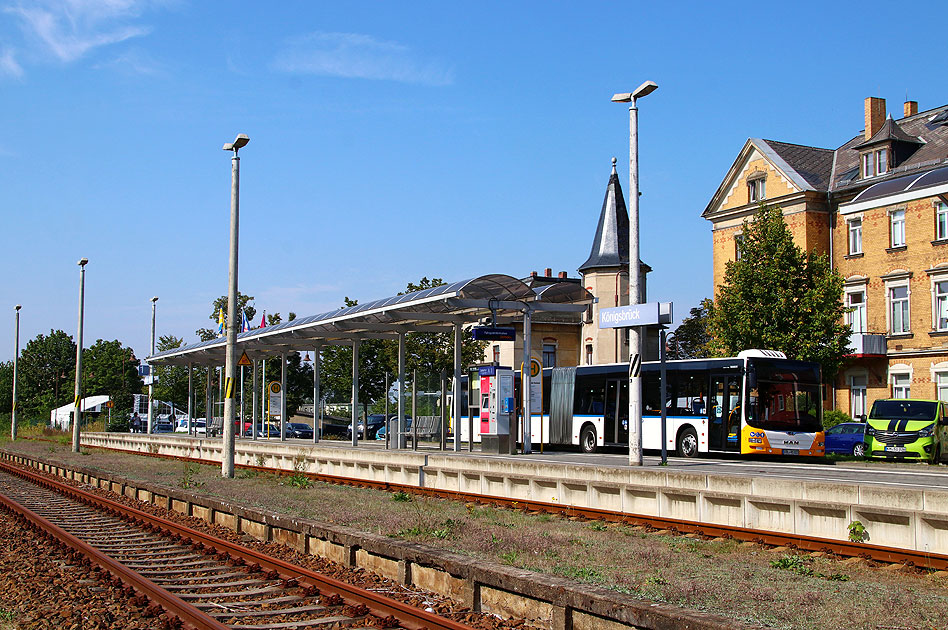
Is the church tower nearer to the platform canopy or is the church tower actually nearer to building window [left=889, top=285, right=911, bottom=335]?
building window [left=889, top=285, right=911, bottom=335]

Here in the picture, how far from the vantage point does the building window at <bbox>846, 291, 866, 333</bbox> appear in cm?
4769

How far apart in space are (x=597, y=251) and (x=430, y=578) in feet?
197

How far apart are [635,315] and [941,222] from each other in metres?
28.4

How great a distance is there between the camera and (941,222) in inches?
1738

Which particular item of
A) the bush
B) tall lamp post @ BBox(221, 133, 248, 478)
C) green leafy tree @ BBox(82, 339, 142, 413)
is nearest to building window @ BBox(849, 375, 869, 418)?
the bush

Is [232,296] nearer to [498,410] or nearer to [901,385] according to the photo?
[498,410]

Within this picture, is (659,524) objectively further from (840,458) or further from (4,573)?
(840,458)

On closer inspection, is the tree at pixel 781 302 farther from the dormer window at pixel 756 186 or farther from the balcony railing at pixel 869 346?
the dormer window at pixel 756 186

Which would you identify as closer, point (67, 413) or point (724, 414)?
point (724, 414)

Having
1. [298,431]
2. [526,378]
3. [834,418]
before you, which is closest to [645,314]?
[526,378]

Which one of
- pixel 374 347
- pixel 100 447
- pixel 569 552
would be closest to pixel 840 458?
pixel 569 552

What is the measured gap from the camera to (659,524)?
47.5 feet

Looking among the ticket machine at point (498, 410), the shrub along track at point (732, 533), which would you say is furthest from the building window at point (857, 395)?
the shrub along track at point (732, 533)

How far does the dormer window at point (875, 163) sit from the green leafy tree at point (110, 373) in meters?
66.5
